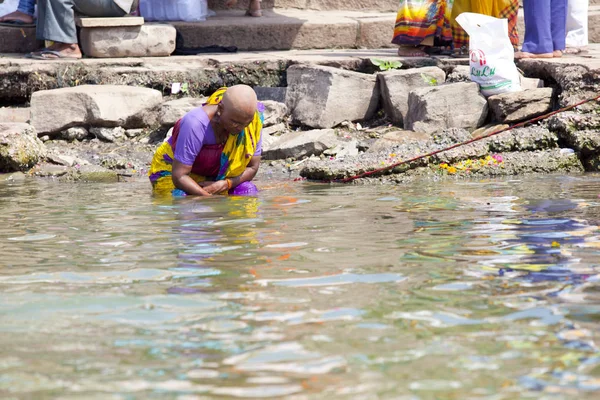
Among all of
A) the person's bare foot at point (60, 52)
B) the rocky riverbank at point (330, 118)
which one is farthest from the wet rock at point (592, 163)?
the person's bare foot at point (60, 52)

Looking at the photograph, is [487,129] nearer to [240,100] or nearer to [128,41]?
[240,100]

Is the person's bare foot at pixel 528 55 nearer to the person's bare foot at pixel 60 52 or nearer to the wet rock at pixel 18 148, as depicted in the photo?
the person's bare foot at pixel 60 52

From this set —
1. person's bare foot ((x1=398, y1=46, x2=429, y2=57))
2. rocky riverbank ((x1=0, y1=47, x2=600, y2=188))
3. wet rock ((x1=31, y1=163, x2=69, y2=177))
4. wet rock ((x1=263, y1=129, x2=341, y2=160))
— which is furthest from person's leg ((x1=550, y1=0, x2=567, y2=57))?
wet rock ((x1=31, y1=163, x2=69, y2=177))

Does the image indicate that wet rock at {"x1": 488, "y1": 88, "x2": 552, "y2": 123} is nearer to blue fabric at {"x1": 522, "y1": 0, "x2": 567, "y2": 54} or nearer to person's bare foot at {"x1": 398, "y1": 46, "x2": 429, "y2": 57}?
blue fabric at {"x1": 522, "y1": 0, "x2": 567, "y2": 54}

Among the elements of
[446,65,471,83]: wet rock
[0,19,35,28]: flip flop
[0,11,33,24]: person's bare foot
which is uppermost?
[0,11,33,24]: person's bare foot

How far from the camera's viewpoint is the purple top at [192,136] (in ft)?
20.4

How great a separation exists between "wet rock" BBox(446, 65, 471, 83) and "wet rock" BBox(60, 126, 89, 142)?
3.26 metres

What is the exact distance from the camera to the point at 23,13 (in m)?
9.38

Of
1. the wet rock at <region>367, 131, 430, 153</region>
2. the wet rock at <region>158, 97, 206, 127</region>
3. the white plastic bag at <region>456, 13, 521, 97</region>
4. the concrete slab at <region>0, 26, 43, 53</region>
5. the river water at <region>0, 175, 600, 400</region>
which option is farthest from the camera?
the concrete slab at <region>0, 26, 43, 53</region>

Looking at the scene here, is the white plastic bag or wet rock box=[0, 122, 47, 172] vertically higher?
the white plastic bag

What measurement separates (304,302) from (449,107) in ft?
16.3

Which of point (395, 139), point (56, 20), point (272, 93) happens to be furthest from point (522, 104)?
point (56, 20)

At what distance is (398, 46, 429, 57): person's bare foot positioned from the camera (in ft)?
30.9

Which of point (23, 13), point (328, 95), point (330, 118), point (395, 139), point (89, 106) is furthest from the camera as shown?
point (23, 13)
